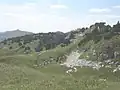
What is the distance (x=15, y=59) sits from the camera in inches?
3674

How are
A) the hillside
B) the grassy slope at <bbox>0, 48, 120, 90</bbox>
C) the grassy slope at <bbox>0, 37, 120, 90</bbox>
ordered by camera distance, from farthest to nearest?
1. the hillside
2. the grassy slope at <bbox>0, 37, 120, 90</bbox>
3. the grassy slope at <bbox>0, 48, 120, 90</bbox>

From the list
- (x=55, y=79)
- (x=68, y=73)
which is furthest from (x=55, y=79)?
(x=68, y=73)

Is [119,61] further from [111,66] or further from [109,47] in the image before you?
[109,47]

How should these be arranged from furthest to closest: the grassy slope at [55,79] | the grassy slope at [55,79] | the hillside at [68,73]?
the hillside at [68,73]
the grassy slope at [55,79]
the grassy slope at [55,79]

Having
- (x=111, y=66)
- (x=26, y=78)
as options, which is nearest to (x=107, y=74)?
(x=111, y=66)

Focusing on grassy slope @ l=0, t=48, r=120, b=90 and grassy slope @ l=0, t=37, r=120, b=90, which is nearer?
grassy slope @ l=0, t=48, r=120, b=90

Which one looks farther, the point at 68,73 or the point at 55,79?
the point at 68,73

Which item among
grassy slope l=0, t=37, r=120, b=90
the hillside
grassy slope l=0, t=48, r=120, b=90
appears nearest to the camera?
grassy slope l=0, t=48, r=120, b=90

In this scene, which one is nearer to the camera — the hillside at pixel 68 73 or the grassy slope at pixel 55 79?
the grassy slope at pixel 55 79

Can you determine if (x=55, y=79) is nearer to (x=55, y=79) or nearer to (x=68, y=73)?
(x=55, y=79)

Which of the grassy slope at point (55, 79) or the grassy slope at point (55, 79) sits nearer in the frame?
the grassy slope at point (55, 79)

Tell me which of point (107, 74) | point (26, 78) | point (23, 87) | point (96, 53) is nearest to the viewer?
point (23, 87)

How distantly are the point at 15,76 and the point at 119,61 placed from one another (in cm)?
3461

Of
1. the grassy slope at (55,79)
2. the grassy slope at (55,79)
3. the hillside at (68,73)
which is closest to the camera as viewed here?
the grassy slope at (55,79)
